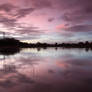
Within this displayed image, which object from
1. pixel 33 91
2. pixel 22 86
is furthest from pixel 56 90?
pixel 22 86

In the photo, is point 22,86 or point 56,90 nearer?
point 56,90

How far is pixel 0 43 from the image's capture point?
75562 millimetres

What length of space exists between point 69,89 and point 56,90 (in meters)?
0.85

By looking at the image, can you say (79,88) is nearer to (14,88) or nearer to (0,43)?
(14,88)

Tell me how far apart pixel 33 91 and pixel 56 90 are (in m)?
1.41

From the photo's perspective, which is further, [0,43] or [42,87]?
[0,43]

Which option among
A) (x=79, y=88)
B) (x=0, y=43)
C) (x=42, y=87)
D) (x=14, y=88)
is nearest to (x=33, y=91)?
(x=42, y=87)

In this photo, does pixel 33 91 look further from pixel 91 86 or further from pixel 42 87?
pixel 91 86

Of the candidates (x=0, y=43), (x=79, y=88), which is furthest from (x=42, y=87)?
A: (x=0, y=43)

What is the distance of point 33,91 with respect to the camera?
6660mm

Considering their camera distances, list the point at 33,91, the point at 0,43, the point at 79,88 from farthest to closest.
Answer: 1. the point at 0,43
2. the point at 79,88
3. the point at 33,91

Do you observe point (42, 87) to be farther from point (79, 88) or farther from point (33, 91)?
point (79, 88)

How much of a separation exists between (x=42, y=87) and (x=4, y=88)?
2465 millimetres

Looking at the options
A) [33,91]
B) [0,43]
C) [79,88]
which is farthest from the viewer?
[0,43]
